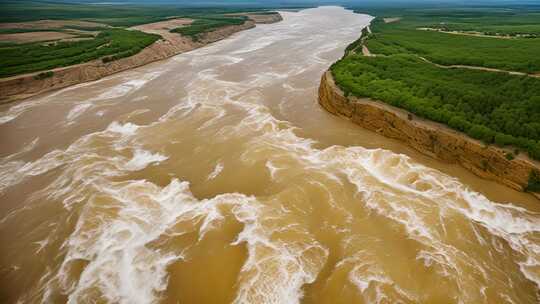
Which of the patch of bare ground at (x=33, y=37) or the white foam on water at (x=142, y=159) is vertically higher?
the patch of bare ground at (x=33, y=37)

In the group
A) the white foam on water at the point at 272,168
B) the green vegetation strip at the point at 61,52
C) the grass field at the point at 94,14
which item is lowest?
the white foam on water at the point at 272,168

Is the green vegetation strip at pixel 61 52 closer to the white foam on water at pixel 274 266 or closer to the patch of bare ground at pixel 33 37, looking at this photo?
the patch of bare ground at pixel 33 37

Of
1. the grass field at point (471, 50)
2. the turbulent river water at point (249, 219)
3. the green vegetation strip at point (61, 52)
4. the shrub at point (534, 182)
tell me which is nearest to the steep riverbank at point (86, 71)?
the green vegetation strip at point (61, 52)

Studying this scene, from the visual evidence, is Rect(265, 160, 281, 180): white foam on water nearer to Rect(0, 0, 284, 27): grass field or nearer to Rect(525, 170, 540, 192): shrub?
Rect(525, 170, 540, 192): shrub

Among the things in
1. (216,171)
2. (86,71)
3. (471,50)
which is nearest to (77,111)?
(86,71)

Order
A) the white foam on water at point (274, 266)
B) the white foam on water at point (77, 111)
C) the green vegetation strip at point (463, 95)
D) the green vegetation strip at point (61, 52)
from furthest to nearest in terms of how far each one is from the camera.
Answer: the green vegetation strip at point (61, 52)
the white foam on water at point (77, 111)
the green vegetation strip at point (463, 95)
the white foam on water at point (274, 266)

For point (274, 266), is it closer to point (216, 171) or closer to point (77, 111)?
point (216, 171)

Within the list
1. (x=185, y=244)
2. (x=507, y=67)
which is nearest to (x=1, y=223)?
(x=185, y=244)
